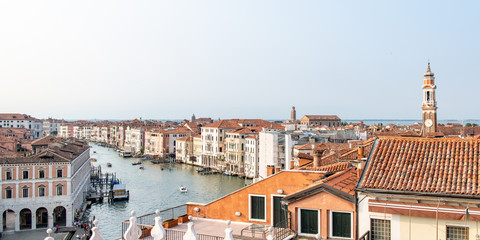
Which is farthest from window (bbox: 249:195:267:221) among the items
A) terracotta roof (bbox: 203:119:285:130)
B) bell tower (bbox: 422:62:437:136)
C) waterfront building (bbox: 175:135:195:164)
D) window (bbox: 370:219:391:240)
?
waterfront building (bbox: 175:135:195:164)

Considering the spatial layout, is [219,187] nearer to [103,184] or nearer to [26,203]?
[103,184]

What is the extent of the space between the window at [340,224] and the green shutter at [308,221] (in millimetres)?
326

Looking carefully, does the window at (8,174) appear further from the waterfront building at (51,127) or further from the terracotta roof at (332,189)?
the waterfront building at (51,127)

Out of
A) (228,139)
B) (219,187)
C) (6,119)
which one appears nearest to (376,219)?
(219,187)

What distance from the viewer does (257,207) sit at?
9953 mm

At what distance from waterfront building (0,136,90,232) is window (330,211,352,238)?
18763 millimetres

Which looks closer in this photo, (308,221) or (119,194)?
(308,221)

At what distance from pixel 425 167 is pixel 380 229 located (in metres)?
1.37

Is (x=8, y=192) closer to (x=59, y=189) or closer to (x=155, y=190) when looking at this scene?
(x=59, y=189)

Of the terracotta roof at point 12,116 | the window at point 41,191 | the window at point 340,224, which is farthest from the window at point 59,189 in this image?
the terracotta roof at point 12,116

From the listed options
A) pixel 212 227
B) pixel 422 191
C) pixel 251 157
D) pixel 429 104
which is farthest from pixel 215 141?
pixel 422 191

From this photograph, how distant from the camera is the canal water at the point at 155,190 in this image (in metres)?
26.5

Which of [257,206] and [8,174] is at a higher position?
[257,206]

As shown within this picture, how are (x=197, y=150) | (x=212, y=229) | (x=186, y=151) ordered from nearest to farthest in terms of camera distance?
(x=212, y=229) < (x=197, y=150) < (x=186, y=151)
